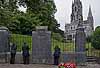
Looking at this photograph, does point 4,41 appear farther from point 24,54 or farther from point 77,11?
point 77,11

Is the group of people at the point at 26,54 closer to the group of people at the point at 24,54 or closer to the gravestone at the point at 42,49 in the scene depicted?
the group of people at the point at 24,54

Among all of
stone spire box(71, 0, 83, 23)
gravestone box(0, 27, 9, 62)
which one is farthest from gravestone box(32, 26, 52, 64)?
stone spire box(71, 0, 83, 23)

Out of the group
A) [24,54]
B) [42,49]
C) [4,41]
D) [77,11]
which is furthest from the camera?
[77,11]

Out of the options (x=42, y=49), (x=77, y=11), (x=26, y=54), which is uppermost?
(x=77, y=11)

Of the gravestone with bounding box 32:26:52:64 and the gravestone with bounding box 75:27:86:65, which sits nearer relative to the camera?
the gravestone with bounding box 32:26:52:64

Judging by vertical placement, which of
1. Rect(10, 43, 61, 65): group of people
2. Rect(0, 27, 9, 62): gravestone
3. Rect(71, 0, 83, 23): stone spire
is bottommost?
Rect(10, 43, 61, 65): group of people

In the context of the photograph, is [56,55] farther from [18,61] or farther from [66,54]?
[18,61]

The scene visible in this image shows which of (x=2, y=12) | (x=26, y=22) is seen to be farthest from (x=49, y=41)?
(x=26, y=22)

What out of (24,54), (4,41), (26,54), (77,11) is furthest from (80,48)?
(77,11)

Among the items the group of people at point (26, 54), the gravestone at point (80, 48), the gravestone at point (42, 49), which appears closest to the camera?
the group of people at point (26, 54)

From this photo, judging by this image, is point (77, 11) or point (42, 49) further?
point (77, 11)

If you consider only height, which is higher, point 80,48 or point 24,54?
point 80,48

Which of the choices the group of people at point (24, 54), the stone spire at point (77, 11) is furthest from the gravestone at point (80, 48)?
the stone spire at point (77, 11)

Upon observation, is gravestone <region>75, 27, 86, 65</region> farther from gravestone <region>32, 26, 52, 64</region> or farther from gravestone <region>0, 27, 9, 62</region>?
gravestone <region>0, 27, 9, 62</region>
